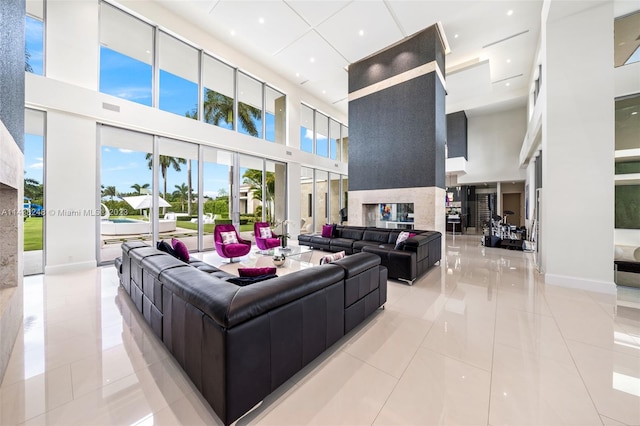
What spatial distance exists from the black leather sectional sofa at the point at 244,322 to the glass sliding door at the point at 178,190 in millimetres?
4466

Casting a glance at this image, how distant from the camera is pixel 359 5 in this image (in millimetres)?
5441

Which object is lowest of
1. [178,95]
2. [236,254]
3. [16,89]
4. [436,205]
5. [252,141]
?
[236,254]

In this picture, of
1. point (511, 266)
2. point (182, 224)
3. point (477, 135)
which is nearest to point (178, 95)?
point (182, 224)

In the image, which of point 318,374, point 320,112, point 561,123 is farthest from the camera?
point 320,112

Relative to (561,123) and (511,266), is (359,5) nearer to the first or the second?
(561,123)

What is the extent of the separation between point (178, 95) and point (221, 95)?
4.48 feet

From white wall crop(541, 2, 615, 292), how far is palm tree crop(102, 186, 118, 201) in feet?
28.8

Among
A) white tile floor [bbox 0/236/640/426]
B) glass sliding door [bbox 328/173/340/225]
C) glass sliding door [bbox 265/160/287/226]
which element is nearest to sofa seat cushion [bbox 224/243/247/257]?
white tile floor [bbox 0/236/640/426]

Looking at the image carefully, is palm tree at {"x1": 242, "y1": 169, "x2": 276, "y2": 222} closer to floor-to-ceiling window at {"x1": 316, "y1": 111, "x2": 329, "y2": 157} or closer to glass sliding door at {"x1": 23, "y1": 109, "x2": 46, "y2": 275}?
floor-to-ceiling window at {"x1": 316, "y1": 111, "x2": 329, "y2": 157}

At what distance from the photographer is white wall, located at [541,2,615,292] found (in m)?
3.84

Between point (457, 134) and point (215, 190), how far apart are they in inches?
442

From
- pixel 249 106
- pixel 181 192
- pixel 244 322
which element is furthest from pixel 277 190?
pixel 244 322

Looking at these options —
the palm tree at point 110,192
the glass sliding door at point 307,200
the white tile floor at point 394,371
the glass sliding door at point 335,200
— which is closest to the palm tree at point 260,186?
the glass sliding door at point 307,200

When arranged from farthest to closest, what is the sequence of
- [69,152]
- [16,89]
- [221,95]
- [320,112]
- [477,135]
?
1. [477,135]
2. [320,112]
3. [221,95]
4. [69,152]
5. [16,89]
